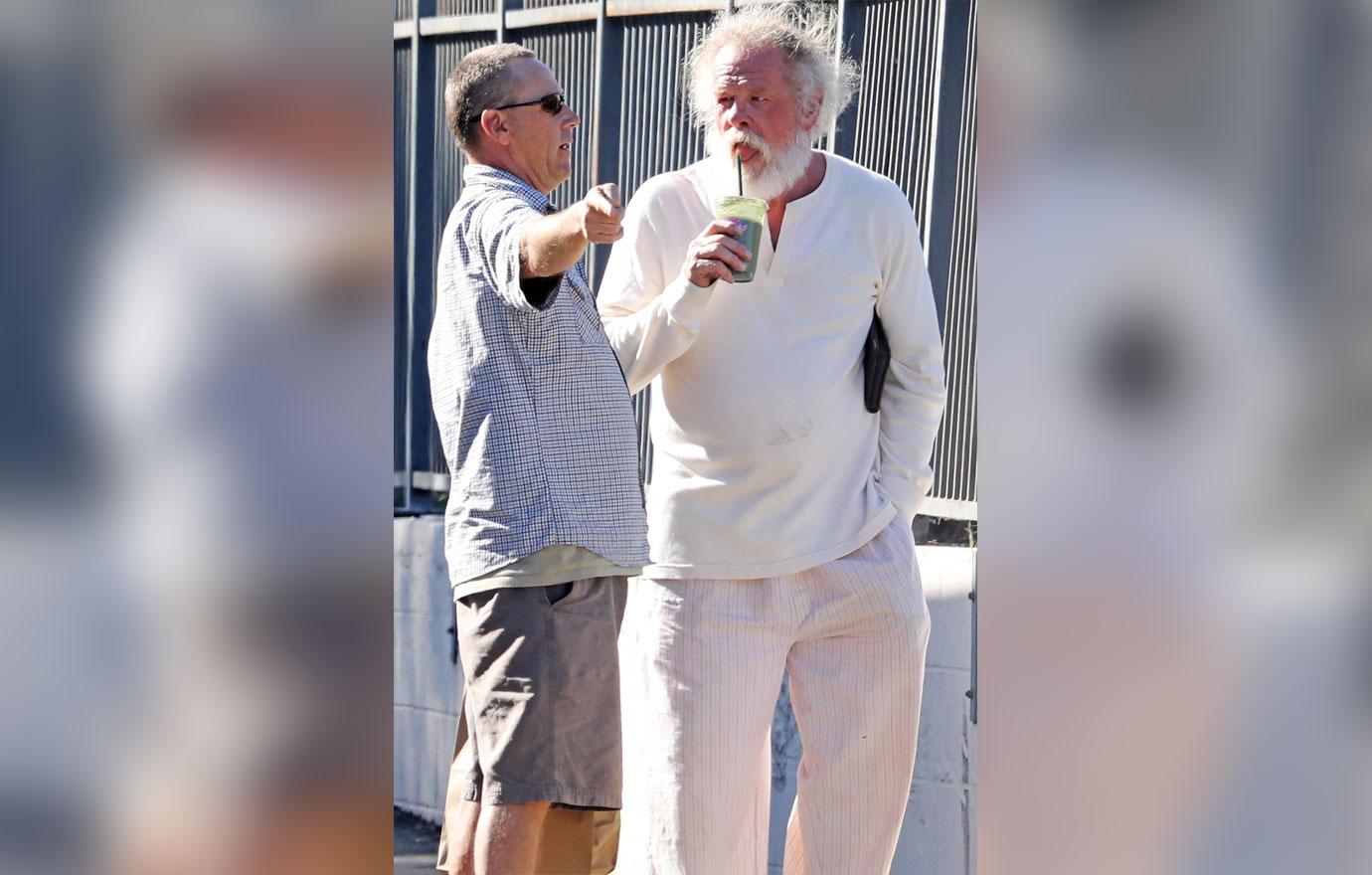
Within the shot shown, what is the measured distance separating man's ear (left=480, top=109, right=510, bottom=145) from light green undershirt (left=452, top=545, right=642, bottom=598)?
31.8 inches

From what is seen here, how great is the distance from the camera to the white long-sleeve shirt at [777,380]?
3158 mm

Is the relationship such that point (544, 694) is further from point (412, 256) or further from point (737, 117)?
point (412, 256)

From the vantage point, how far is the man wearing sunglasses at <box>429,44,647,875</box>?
2.81 m

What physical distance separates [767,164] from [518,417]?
786 mm
